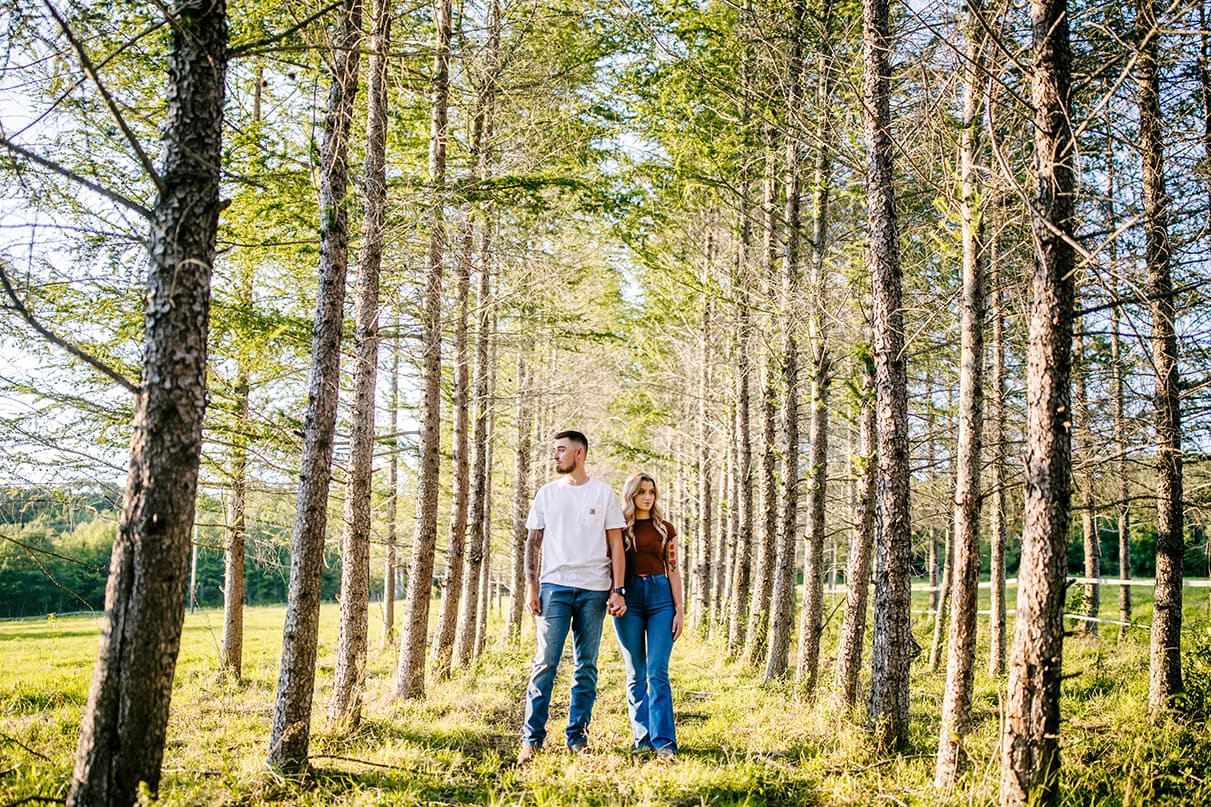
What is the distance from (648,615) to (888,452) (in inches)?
84.5

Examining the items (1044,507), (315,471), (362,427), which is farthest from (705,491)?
(1044,507)

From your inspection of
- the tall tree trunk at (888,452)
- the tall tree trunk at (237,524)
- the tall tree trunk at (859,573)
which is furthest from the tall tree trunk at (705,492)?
the tall tree trunk at (237,524)

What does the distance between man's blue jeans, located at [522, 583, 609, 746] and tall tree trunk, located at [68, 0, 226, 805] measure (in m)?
2.41

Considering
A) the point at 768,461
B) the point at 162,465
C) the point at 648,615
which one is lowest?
the point at 648,615

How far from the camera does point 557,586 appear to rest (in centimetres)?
515

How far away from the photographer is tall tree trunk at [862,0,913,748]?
543cm

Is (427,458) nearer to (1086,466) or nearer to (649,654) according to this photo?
(649,654)

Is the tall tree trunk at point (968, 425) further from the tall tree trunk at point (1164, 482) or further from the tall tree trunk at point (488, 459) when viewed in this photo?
the tall tree trunk at point (488, 459)

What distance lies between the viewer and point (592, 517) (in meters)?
5.17

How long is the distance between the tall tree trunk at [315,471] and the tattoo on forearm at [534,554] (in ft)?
4.60

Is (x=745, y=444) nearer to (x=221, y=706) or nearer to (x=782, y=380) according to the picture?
(x=782, y=380)

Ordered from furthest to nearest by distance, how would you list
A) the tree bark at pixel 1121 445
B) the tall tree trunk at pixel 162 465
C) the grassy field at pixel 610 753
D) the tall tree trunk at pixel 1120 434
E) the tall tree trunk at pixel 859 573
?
the tree bark at pixel 1121 445 → the tall tree trunk at pixel 1120 434 → the tall tree trunk at pixel 859 573 → the grassy field at pixel 610 753 → the tall tree trunk at pixel 162 465

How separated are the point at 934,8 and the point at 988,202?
162 centimetres

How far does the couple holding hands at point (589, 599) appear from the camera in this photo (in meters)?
5.07
